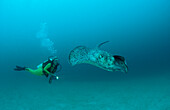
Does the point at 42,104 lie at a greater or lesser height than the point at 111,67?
greater

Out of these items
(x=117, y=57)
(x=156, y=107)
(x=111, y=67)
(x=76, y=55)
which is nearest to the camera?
(x=111, y=67)

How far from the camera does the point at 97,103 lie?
47.0ft

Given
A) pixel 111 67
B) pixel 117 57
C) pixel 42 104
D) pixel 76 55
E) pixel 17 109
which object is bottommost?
pixel 111 67

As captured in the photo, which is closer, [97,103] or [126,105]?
[126,105]

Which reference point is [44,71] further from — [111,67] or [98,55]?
[111,67]

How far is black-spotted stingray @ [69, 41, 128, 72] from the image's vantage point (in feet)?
19.6

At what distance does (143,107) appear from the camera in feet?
40.0

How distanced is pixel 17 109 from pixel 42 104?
213cm

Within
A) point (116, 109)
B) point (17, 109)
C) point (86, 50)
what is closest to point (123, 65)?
point (86, 50)

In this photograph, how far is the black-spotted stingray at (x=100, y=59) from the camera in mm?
5977

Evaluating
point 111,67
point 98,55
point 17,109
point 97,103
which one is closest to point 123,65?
point 111,67

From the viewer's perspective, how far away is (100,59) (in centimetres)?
625

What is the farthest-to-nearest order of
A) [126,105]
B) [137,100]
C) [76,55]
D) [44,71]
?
[137,100], [126,105], [44,71], [76,55]

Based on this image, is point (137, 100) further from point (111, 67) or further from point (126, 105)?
point (111, 67)
